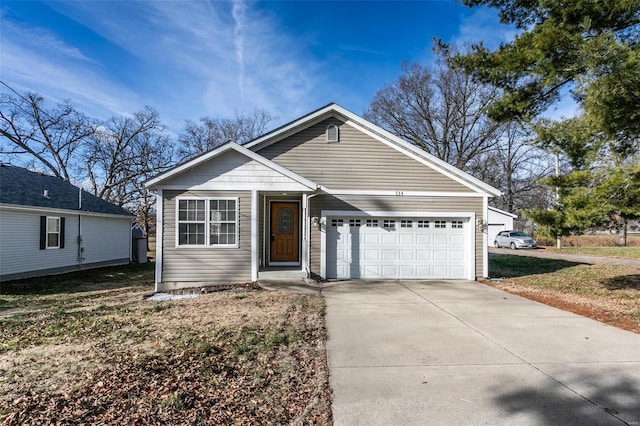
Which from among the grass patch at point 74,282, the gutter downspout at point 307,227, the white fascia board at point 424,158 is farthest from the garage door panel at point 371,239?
the grass patch at point 74,282

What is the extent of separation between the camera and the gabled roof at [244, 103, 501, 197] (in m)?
11.4

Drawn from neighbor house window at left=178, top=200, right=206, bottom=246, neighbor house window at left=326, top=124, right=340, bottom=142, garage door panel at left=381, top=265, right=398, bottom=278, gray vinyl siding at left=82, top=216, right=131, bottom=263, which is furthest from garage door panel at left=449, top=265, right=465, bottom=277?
gray vinyl siding at left=82, top=216, right=131, bottom=263

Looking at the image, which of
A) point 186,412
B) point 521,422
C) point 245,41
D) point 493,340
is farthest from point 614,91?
point 245,41

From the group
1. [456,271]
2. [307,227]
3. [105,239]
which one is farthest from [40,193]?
[456,271]

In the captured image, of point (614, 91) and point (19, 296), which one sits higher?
point (614, 91)

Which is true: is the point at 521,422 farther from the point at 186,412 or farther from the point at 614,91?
the point at 614,91

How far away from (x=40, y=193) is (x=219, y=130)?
21.3 metres

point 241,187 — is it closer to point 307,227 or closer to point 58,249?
point 307,227

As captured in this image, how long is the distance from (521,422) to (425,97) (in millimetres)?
32704

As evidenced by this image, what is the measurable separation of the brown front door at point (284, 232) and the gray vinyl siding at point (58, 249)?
30.5ft

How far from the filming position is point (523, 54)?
8.11 metres

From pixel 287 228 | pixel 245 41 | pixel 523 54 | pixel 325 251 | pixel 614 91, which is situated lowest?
pixel 325 251

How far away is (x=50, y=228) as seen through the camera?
46.3 feet

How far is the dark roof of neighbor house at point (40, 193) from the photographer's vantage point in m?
12.8
